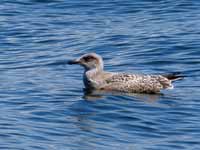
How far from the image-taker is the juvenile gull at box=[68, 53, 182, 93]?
18.8 m

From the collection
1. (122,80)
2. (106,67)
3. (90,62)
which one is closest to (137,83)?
(122,80)

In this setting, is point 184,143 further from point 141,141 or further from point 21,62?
point 21,62

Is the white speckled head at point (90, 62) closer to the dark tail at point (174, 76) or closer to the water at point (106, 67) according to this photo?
the water at point (106, 67)

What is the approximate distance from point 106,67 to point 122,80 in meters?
2.62

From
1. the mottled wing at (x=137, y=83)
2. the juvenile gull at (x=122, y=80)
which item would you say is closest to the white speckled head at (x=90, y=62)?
the juvenile gull at (x=122, y=80)

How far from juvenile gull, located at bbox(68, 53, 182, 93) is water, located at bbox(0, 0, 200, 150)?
0.77ft

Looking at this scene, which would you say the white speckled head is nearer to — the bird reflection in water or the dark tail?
the bird reflection in water

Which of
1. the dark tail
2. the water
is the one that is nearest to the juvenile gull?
the dark tail

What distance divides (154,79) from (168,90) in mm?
A: 475

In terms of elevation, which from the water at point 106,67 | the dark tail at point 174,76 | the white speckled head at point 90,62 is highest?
the white speckled head at point 90,62

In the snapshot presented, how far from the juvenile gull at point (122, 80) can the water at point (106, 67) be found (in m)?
0.24

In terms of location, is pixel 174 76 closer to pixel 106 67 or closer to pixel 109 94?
pixel 109 94

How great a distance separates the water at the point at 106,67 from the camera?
15219 millimetres

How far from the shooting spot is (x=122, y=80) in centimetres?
1891
